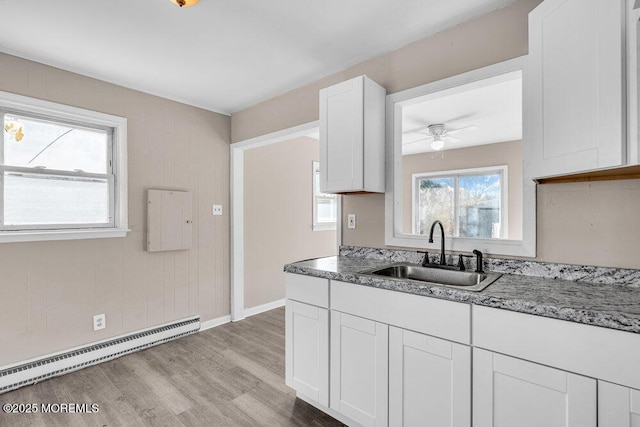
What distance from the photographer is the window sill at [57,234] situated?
2.25 metres

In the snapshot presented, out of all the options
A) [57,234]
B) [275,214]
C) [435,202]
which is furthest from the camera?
[435,202]

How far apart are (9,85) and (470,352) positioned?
3390mm

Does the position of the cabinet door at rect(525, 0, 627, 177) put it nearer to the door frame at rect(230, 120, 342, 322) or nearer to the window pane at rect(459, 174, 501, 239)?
the door frame at rect(230, 120, 342, 322)

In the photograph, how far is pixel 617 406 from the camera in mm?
1035

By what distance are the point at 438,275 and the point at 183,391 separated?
1932 millimetres

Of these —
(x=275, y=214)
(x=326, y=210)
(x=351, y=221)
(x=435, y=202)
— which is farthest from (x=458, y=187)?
(x=351, y=221)

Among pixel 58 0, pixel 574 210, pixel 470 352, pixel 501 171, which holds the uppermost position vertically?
pixel 58 0

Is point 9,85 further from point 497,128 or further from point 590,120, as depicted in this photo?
point 497,128

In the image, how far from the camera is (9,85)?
227cm

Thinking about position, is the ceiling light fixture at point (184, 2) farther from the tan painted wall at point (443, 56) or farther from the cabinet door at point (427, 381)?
the cabinet door at point (427, 381)

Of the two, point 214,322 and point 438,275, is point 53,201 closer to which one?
point 214,322

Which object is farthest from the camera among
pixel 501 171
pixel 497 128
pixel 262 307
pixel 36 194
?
pixel 501 171

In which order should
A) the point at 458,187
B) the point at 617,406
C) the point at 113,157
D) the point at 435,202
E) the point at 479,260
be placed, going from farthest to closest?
the point at 435,202 → the point at 458,187 → the point at 113,157 → the point at 479,260 → the point at 617,406

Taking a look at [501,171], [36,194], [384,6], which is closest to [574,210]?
[384,6]
